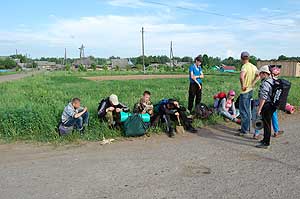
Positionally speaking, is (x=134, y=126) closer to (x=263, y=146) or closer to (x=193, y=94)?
(x=193, y=94)

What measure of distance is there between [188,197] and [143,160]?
1.65 m

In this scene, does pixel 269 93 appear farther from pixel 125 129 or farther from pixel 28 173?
pixel 28 173

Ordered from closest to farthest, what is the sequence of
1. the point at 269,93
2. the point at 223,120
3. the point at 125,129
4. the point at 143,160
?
1. the point at 143,160
2. the point at 269,93
3. the point at 125,129
4. the point at 223,120

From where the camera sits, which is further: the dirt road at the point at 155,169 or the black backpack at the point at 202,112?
the black backpack at the point at 202,112

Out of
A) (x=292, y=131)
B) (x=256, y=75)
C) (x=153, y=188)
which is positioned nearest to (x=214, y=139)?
(x=256, y=75)

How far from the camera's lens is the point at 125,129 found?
22.5 ft

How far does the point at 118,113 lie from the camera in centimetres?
715

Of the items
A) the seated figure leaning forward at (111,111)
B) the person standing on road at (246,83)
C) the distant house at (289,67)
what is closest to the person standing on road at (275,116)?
the person standing on road at (246,83)

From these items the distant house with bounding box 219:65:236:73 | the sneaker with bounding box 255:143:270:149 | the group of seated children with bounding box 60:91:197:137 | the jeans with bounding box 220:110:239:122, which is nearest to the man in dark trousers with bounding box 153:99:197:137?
the group of seated children with bounding box 60:91:197:137

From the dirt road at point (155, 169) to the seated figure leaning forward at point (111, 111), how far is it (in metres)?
0.74

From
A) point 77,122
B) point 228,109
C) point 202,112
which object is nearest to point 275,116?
point 228,109

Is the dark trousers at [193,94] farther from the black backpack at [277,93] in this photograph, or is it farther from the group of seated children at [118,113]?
the black backpack at [277,93]

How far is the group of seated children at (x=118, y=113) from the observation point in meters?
6.86

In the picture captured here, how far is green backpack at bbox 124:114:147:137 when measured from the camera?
681 cm
